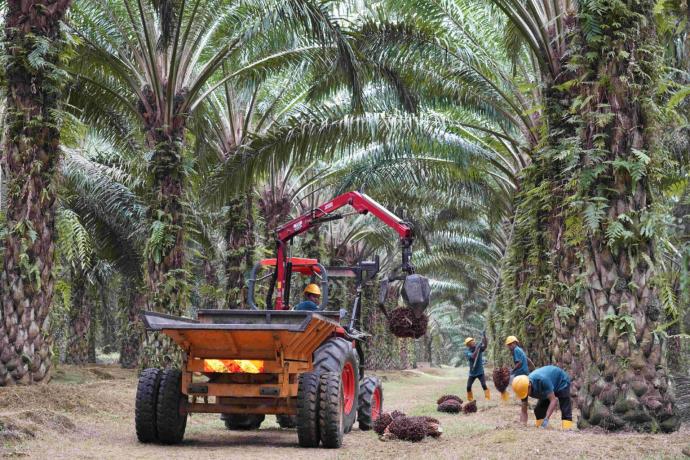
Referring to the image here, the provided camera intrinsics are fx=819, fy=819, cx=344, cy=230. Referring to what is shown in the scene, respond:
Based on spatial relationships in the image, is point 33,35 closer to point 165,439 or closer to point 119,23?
point 119,23

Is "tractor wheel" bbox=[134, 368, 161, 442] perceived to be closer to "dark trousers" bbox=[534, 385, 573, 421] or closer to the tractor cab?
the tractor cab

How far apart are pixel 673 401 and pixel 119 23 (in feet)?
36.2

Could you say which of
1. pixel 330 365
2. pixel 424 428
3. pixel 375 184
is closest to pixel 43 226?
pixel 330 365

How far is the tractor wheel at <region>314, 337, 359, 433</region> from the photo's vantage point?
361 inches

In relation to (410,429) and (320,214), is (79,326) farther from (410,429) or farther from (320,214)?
(410,429)

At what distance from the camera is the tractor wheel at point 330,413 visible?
8555 mm

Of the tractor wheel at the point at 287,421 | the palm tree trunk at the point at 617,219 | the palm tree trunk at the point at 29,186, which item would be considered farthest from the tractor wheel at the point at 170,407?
the palm tree trunk at the point at 617,219

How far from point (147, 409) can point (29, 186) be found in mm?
3739

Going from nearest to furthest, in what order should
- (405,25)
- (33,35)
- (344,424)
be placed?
(344,424) < (33,35) < (405,25)

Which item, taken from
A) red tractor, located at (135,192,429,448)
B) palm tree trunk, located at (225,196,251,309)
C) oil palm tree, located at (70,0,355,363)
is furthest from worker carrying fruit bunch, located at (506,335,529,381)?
palm tree trunk, located at (225,196,251,309)

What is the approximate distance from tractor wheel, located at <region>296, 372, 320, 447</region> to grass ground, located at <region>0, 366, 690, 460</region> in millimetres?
154

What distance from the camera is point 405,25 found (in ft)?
50.7

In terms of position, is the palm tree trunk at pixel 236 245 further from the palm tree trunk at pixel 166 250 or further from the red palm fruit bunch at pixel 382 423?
the red palm fruit bunch at pixel 382 423

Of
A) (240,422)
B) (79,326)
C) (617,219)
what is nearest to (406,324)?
(240,422)
